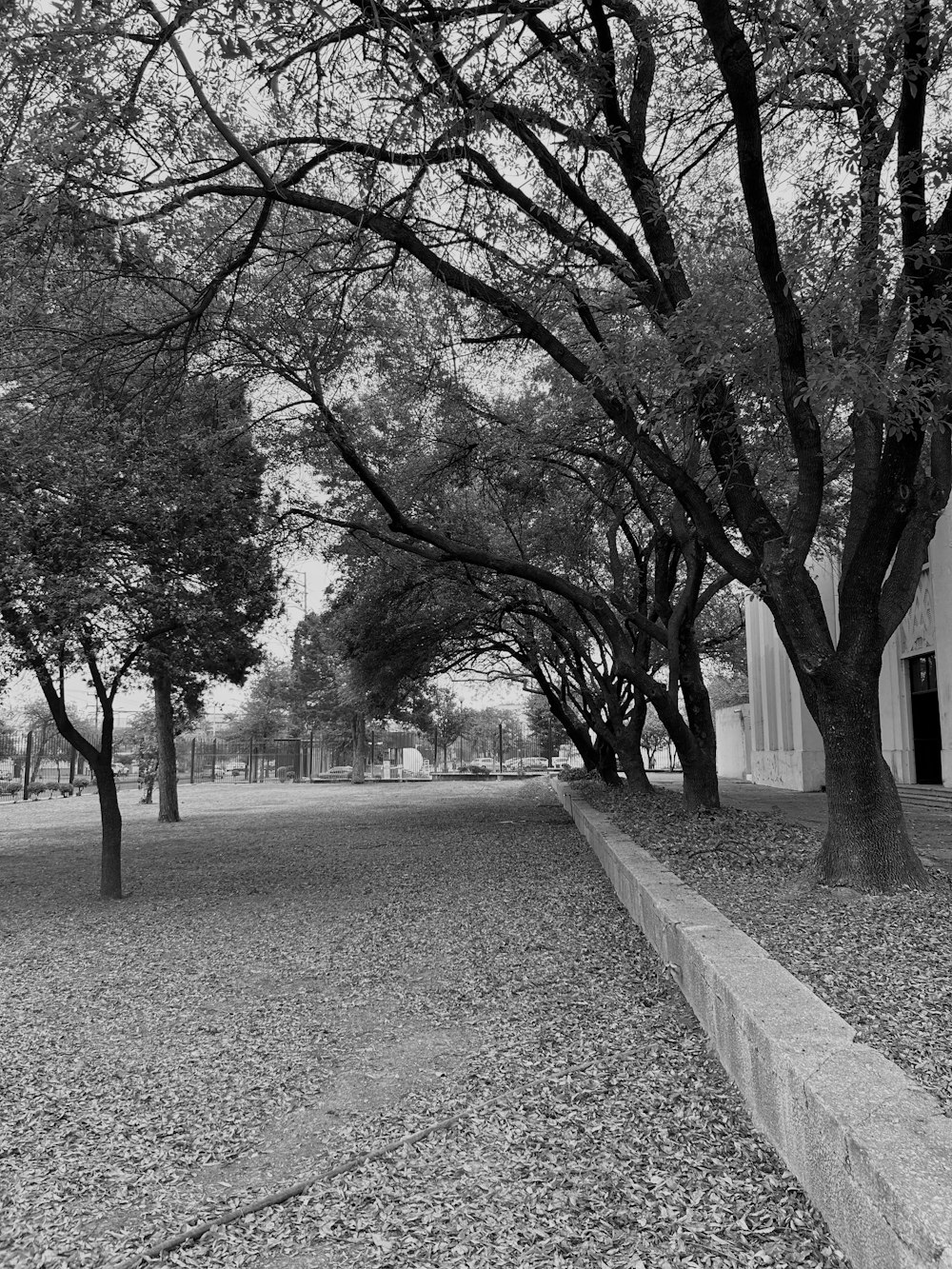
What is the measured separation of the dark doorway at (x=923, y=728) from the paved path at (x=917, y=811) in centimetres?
129

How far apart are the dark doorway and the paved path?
50.8 inches

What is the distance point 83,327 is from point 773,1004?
690cm

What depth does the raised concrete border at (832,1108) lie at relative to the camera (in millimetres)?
1923

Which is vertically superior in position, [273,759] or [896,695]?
[896,695]

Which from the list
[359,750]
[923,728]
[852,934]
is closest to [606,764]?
[923,728]

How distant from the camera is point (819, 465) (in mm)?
5668

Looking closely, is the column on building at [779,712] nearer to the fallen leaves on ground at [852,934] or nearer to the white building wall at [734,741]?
the white building wall at [734,741]

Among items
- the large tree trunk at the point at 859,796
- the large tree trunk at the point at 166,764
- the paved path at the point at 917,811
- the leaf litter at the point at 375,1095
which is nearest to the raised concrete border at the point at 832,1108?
the leaf litter at the point at 375,1095

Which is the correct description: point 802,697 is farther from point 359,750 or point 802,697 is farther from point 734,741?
point 359,750

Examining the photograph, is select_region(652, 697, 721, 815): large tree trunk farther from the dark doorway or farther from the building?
the dark doorway

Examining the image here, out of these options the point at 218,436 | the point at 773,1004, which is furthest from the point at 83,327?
the point at 773,1004

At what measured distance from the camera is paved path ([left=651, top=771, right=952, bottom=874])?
834cm

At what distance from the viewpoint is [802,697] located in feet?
51.2

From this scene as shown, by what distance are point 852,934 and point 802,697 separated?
11.8 meters
